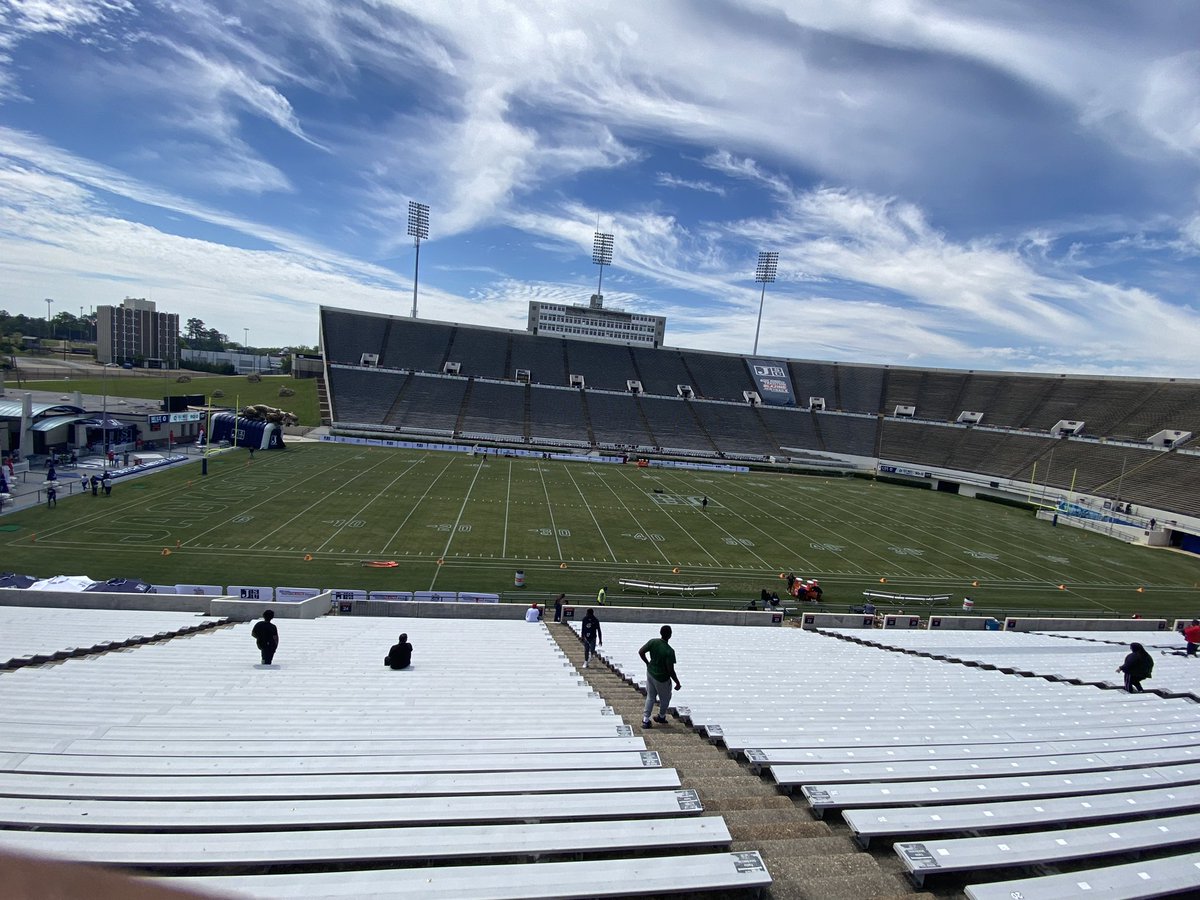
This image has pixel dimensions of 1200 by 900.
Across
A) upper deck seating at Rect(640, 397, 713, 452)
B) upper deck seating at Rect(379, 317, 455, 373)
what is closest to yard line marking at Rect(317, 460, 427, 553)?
upper deck seating at Rect(379, 317, 455, 373)

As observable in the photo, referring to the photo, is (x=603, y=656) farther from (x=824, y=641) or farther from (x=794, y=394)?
(x=794, y=394)

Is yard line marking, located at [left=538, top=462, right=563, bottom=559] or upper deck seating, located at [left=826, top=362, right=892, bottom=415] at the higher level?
upper deck seating, located at [left=826, top=362, right=892, bottom=415]

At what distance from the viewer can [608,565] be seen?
2692 centimetres

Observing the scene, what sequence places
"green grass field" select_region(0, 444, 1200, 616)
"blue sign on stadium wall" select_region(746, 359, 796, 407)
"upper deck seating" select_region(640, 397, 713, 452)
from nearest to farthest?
"green grass field" select_region(0, 444, 1200, 616)
"upper deck seating" select_region(640, 397, 713, 452)
"blue sign on stadium wall" select_region(746, 359, 796, 407)

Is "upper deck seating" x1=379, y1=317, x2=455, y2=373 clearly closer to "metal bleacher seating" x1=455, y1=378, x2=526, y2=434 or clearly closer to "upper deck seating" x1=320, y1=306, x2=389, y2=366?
"upper deck seating" x1=320, y1=306, x2=389, y2=366

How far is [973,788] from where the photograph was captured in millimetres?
5480

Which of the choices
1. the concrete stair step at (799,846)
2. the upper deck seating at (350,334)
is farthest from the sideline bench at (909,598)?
the upper deck seating at (350,334)

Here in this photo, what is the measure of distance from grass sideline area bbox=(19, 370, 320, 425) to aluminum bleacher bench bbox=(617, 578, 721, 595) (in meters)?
50.2

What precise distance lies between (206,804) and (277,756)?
1.17 metres

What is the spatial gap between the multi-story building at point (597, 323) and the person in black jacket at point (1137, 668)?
119 meters

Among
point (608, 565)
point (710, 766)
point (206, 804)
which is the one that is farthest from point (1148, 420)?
point (206, 804)

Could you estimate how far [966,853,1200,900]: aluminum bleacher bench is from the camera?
3.97m

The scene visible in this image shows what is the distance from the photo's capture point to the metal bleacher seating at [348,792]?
151 inches

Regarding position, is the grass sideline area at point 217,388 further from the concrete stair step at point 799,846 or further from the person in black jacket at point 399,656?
the concrete stair step at point 799,846
